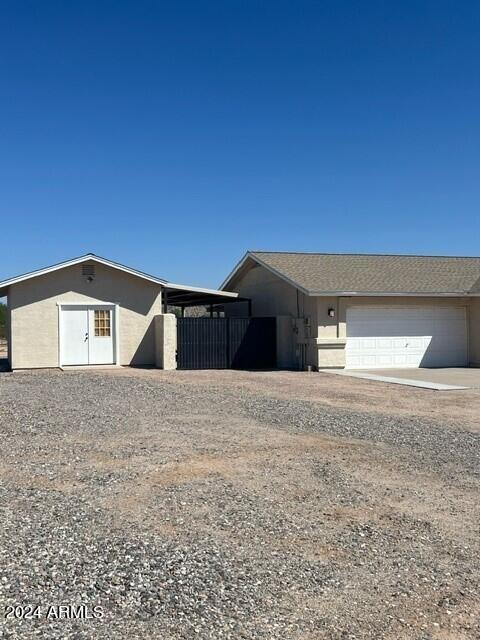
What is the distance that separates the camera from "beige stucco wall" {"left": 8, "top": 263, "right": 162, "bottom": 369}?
21453mm

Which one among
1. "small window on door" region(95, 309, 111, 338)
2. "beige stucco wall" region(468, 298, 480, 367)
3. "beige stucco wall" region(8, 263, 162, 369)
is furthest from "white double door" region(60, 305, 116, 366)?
"beige stucco wall" region(468, 298, 480, 367)

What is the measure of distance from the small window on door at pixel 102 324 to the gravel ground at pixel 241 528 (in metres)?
11.8

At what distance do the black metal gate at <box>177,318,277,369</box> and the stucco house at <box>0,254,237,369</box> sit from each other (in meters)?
0.78

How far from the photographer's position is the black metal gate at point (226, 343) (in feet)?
73.8

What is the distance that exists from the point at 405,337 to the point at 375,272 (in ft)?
9.73

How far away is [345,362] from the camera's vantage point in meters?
22.0

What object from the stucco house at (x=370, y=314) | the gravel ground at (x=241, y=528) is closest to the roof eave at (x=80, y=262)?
the stucco house at (x=370, y=314)

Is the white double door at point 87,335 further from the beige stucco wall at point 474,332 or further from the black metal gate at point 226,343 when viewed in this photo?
the beige stucco wall at point 474,332

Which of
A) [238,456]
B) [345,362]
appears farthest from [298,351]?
[238,456]

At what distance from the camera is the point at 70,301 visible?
2189 centimetres

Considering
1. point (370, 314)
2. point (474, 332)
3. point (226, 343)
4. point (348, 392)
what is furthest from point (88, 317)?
point (474, 332)

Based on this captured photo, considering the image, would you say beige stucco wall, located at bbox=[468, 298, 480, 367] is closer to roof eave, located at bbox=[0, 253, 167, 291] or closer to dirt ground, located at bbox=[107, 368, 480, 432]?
dirt ground, located at bbox=[107, 368, 480, 432]

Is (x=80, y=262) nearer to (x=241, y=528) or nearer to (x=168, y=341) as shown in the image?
(x=168, y=341)

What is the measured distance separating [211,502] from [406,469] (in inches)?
106
